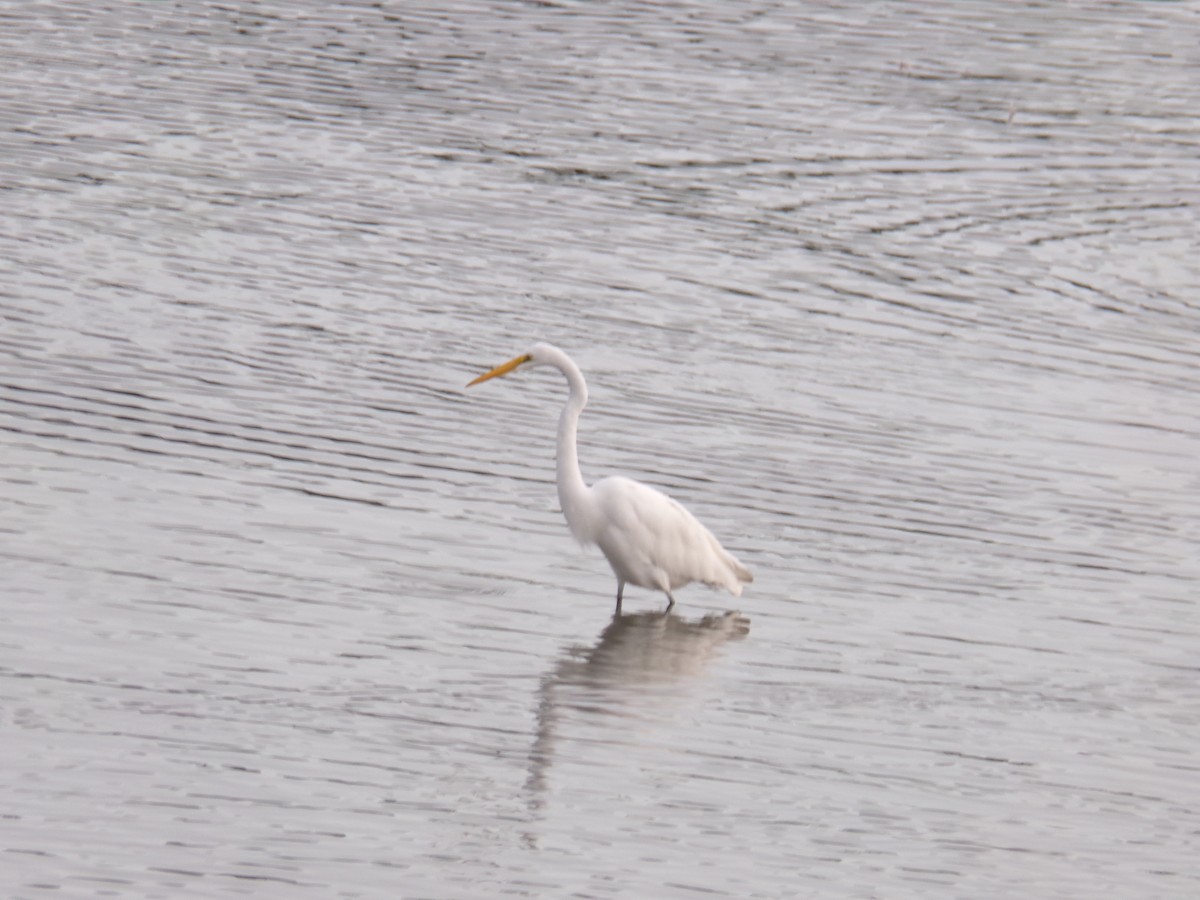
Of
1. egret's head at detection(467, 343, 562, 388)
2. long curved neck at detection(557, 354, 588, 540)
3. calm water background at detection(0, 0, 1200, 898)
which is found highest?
egret's head at detection(467, 343, 562, 388)

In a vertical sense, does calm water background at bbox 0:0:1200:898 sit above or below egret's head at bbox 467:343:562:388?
below

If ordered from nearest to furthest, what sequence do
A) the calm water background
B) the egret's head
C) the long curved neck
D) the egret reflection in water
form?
1. the calm water background
2. the egret reflection in water
3. the long curved neck
4. the egret's head

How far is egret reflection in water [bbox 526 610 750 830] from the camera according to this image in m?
12.2

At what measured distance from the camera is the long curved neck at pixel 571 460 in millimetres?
14891

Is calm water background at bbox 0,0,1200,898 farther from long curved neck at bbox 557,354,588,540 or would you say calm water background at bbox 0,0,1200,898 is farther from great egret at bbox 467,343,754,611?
long curved neck at bbox 557,354,588,540

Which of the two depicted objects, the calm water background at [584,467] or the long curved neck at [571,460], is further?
the long curved neck at [571,460]

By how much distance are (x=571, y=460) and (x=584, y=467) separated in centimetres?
220

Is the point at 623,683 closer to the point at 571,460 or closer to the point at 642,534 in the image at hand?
the point at 642,534

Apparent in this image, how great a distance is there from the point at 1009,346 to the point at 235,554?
863 cm

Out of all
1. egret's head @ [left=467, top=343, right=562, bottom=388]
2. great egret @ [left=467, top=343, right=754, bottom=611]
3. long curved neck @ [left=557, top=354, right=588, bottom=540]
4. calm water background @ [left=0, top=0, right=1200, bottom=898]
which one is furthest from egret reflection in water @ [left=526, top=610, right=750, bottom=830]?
egret's head @ [left=467, top=343, right=562, bottom=388]

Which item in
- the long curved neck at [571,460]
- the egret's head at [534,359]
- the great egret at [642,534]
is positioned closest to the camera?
the great egret at [642,534]

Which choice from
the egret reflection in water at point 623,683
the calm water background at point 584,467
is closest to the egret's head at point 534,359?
the calm water background at point 584,467

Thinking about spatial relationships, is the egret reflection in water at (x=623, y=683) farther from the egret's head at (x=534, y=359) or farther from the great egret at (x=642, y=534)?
the egret's head at (x=534, y=359)

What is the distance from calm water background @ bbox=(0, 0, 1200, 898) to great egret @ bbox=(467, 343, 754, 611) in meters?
0.28
